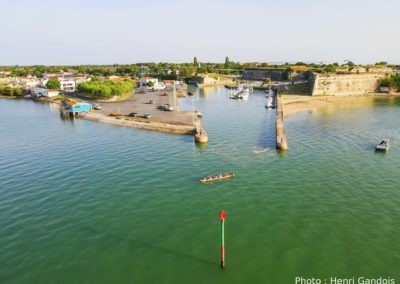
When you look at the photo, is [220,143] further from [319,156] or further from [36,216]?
[36,216]

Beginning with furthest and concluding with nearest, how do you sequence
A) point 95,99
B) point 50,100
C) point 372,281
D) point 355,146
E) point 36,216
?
point 50,100
point 95,99
point 355,146
point 36,216
point 372,281

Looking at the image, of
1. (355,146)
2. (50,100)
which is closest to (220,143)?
(355,146)

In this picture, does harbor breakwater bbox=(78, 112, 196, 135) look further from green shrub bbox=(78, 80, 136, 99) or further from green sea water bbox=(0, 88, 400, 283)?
green shrub bbox=(78, 80, 136, 99)

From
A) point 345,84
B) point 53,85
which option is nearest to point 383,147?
point 345,84

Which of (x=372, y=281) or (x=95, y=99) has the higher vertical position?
(x=95, y=99)

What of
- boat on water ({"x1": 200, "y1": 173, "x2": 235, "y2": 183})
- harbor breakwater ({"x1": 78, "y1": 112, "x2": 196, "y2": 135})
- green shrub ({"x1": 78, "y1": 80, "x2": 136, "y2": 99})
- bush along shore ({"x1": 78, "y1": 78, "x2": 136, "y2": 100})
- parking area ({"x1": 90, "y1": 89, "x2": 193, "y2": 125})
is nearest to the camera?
boat on water ({"x1": 200, "y1": 173, "x2": 235, "y2": 183})

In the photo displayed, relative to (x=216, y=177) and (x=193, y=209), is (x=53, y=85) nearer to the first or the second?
(x=216, y=177)

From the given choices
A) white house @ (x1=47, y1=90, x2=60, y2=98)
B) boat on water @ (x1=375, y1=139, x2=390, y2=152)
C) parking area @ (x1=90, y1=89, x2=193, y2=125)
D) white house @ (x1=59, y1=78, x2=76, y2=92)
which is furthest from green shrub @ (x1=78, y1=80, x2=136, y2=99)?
boat on water @ (x1=375, y1=139, x2=390, y2=152)
